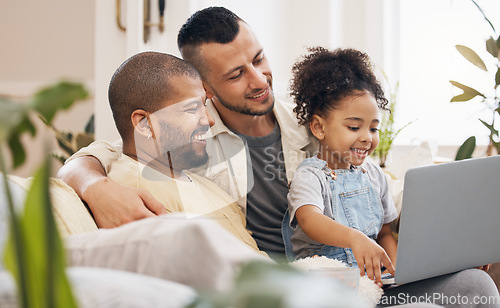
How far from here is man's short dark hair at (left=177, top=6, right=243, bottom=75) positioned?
164cm

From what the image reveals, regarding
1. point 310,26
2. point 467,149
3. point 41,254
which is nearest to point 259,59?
point 467,149

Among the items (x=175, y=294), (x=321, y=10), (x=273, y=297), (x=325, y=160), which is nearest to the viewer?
(x=273, y=297)

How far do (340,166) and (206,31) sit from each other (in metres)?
0.61

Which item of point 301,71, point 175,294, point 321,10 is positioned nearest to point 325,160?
point 301,71

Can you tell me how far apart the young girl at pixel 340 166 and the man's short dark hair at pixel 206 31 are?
0.92ft

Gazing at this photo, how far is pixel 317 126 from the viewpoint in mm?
1577

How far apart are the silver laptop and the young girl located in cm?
28

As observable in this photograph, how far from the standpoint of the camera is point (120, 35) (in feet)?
7.63

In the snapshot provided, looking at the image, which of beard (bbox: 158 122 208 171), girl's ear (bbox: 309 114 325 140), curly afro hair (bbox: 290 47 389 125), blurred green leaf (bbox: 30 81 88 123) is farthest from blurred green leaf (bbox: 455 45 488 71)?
blurred green leaf (bbox: 30 81 88 123)

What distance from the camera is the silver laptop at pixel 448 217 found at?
991mm

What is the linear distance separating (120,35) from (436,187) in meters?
1.73

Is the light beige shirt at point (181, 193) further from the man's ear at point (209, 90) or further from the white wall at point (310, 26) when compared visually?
the white wall at point (310, 26)

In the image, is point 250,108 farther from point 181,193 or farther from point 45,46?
point 45,46

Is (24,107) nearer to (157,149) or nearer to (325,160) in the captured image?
(157,149)
